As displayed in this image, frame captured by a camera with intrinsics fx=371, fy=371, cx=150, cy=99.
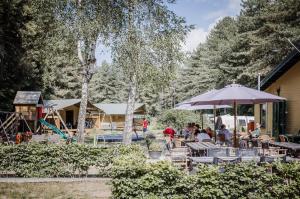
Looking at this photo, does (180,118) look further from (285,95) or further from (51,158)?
(51,158)

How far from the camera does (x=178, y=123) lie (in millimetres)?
40844

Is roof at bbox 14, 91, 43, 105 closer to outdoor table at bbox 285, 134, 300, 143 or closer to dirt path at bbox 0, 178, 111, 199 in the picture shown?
dirt path at bbox 0, 178, 111, 199

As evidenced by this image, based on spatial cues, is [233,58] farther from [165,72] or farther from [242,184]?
[242,184]

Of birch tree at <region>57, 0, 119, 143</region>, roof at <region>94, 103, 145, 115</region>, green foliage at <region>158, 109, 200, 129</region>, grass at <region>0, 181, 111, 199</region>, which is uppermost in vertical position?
birch tree at <region>57, 0, 119, 143</region>

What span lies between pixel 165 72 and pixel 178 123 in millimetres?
23200

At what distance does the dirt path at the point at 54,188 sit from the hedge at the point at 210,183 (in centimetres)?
190

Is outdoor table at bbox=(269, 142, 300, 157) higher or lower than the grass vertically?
higher

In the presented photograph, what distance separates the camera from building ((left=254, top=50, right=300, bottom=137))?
57.1 feet

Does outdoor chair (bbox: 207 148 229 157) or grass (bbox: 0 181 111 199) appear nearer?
grass (bbox: 0 181 111 199)

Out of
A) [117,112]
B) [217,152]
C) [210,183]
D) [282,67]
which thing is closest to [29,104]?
[117,112]

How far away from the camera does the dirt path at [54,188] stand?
9.42m

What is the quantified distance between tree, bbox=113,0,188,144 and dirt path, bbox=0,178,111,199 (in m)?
5.32

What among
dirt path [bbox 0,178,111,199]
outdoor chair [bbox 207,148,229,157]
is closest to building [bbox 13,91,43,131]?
dirt path [bbox 0,178,111,199]

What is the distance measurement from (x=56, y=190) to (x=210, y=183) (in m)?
4.69
